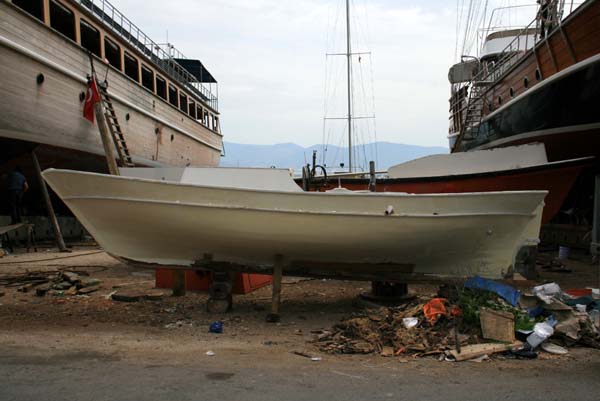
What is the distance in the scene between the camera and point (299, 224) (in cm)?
491

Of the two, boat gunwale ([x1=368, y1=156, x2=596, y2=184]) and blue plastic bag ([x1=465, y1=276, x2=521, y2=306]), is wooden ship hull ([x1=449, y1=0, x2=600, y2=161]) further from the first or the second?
blue plastic bag ([x1=465, y1=276, x2=521, y2=306])

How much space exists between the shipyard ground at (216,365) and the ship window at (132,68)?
1093 centimetres

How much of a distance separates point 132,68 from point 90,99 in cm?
448

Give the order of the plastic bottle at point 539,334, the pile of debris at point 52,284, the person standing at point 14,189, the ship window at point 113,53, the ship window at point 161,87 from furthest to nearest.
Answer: the ship window at point 161,87
the ship window at point 113,53
the person standing at point 14,189
the pile of debris at point 52,284
the plastic bottle at point 539,334

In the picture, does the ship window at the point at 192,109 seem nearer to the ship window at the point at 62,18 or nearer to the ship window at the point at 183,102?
the ship window at the point at 183,102

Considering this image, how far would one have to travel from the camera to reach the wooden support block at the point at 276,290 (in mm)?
5047

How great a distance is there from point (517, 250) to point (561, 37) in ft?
16.4

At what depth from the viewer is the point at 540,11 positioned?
9.49 m

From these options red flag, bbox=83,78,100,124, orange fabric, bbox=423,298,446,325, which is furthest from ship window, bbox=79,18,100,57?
orange fabric, bbox=423,298,446,325

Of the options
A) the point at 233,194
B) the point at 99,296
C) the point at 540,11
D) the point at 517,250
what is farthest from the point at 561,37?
the point at 99,296

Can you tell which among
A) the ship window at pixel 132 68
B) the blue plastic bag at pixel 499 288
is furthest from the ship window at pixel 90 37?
the blue plastic bag at pixel 499 288

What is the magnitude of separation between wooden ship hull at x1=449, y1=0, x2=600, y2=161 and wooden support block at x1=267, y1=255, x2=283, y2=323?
6.20m

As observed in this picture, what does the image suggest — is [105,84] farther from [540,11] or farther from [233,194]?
[540,11]

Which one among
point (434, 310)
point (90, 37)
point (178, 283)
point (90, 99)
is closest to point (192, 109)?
point (90, 37)
